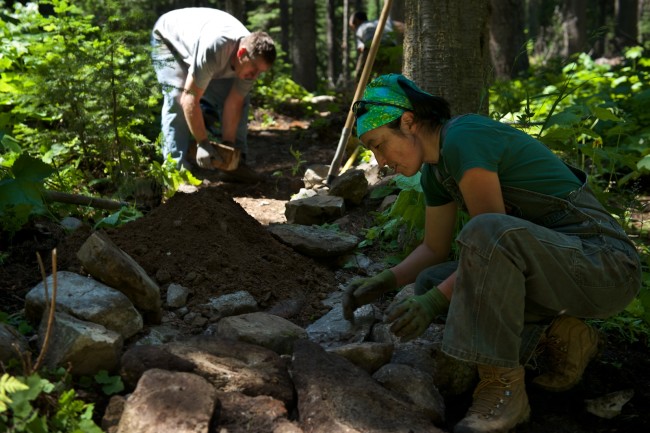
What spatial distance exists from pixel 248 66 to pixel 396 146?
10.9ft

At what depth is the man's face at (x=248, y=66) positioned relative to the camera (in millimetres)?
5547

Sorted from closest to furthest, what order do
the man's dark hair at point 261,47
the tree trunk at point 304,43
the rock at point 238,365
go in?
the rock at point 238,365, the man's dark hair at point 261,47, the tree trunk at point 304,43

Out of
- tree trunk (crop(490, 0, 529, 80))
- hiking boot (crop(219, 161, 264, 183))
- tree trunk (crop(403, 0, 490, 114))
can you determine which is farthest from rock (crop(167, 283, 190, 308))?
tree trunk (crop(490, 0, 529, 80))

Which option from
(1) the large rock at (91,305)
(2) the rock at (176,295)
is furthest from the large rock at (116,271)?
(2) the rock at (176,295)

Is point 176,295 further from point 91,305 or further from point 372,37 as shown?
point 372,37

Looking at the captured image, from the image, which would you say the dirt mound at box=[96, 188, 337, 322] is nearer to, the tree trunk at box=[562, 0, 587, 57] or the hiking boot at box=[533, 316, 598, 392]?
the hiking boot at box=[533, 316, 598, 392]

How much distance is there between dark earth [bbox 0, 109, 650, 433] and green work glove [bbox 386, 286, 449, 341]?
0.40m

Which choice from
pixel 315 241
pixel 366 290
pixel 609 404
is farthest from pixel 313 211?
pixel 609 404

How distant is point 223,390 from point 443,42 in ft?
9.70

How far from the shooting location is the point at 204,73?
5.67m

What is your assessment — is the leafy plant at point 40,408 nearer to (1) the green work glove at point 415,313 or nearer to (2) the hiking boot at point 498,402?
(1) the green work glove at point 415,313

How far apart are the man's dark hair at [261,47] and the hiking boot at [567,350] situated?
11.3ft

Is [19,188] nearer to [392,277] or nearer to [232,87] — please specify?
[392,277]

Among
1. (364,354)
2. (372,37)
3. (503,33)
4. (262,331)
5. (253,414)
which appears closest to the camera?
(253,414)
